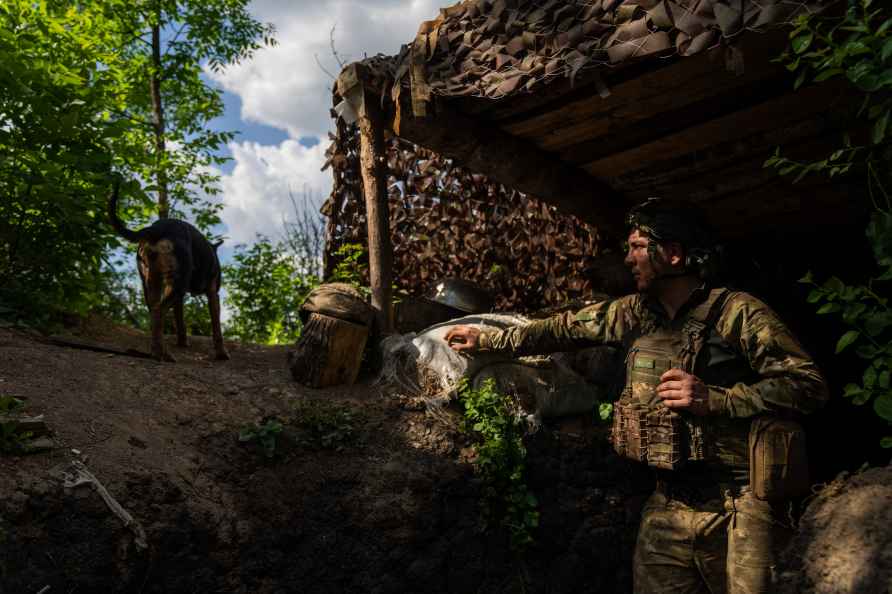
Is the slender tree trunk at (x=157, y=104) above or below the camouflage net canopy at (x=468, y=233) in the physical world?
above

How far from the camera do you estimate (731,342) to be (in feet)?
10.5

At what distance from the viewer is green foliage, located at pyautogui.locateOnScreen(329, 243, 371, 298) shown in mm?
6285

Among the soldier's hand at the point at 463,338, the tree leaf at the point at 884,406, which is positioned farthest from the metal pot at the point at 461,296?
the tree leaf at the point at 884,406

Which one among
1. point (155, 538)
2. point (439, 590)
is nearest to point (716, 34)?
point (439, 590)

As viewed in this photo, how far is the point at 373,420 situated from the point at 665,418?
1.85 m

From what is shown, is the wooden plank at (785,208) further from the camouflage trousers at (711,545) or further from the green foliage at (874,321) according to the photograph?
the camouflage trousers at (711,545)

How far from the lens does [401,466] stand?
391 cm

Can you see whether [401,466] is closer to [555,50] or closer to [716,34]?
[555,50]

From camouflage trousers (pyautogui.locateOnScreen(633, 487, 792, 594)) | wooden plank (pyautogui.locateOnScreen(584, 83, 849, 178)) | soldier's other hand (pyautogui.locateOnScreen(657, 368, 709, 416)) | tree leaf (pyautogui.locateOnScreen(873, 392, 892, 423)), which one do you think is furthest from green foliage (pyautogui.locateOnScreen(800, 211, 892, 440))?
wooden plank (pyautogui.locateOnScreen(584, 83, 849, 178))

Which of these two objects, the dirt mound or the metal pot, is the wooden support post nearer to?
the metal pot

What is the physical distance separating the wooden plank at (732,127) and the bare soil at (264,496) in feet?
7.18

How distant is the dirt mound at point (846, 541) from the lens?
8.02 feet

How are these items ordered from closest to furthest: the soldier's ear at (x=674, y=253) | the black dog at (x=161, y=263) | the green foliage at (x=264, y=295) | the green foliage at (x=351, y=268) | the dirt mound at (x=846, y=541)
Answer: the dirt mound at (x=846, y=541), the soldier's ear at (x=674, y=253), the black dog at (x=161, y=263), the green foliage at (x=351, y=268), the green foliage at (x=264, y=295)

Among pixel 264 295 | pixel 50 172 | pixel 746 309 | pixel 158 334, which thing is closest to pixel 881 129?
pixel 746 309
